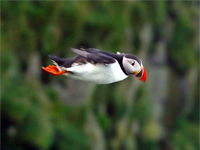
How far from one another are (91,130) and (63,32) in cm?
362

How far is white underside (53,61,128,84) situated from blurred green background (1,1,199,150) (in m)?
7.43

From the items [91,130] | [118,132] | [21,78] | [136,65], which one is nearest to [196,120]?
[118,132]

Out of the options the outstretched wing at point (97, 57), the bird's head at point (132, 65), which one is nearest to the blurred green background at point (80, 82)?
the outstretched wing at point (97, 57)

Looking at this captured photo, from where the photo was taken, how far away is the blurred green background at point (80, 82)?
39.2 ft

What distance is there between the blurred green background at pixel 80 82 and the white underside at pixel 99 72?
743 centimetres

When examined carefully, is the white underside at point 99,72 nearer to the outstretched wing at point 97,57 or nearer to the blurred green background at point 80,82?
the outstretched wing at point 97,57

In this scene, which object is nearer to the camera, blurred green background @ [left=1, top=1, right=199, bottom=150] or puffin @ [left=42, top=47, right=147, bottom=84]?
puffin @ [left=42, top=47, right=147, bottom=84]

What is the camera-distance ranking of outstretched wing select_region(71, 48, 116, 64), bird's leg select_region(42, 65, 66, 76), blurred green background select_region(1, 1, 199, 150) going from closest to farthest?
1. outstretched wing select_region(71, 48, 116, 64)
2. bird's leg select_region(42, 65, 66, 76)
3. blurred green background select_region(1, 1, 199, 150)

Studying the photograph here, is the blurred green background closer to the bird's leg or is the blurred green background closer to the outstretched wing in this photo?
the bird's leg

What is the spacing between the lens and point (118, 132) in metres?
17.2

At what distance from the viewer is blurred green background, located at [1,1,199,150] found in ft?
39.2

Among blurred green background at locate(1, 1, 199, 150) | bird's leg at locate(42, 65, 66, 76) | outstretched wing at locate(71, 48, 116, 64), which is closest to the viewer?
outstretched wing at locate(71, 48, 116, 64)

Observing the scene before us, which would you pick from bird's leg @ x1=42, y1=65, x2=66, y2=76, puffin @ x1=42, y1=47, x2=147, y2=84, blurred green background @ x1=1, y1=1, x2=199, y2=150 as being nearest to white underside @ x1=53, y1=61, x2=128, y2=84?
puffin @ x1=42, y1=47, x2=147, y2=84

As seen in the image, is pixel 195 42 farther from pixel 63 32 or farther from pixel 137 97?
pixel 63 32
